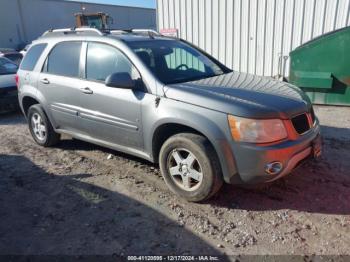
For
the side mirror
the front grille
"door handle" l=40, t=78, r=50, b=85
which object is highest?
the side mirror

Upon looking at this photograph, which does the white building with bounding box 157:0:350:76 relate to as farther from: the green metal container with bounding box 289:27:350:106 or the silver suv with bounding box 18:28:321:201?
the silver suv with bounding box 18:28:321:201

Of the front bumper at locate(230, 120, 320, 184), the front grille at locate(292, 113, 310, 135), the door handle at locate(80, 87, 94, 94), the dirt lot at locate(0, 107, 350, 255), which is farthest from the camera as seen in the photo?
the door handle at locate(80, 87, 94, 94)

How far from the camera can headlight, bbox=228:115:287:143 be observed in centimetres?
306

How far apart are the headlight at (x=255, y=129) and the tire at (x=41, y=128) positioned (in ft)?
10.7

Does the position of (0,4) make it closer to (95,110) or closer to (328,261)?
(95,110)

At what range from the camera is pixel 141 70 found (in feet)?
12.4

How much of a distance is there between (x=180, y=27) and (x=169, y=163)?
6898mm

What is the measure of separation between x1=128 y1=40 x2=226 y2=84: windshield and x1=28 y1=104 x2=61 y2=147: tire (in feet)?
6.83

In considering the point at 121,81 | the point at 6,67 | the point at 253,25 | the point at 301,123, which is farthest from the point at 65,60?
the point at 253,25

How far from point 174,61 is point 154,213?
1941 millimetres

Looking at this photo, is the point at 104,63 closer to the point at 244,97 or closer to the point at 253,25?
the point at 244,97

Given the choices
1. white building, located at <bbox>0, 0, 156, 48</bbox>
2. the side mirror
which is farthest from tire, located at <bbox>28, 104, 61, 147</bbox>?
white building, located at <bbox>0, 0, 156, 48</bbox>

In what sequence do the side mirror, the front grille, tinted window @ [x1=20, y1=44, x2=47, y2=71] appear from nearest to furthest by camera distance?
1. the front grille
2. the side mirror
3. tinted window @ [x1=20, y1=44, x2=47, y2=71]

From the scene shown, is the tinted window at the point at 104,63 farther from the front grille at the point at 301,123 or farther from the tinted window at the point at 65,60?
the front grille at the point at 301,123
